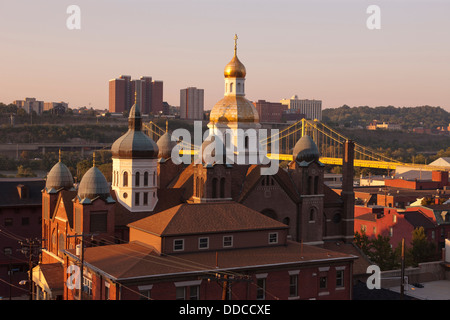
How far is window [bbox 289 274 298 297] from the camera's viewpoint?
40.9 metres

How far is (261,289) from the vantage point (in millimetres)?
39844

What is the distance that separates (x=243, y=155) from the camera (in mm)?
57969

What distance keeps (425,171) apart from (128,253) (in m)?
105

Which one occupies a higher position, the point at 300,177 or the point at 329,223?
the point at 300,177

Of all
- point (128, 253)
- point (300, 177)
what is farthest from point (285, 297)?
point (300, 177)

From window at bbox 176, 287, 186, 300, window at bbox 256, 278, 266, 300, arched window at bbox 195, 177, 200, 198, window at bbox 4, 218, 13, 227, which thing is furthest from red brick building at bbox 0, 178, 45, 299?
window at bbox 256, 278, 266, 300

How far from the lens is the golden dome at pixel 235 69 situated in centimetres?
6012

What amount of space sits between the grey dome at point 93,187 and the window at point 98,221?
1194 mm

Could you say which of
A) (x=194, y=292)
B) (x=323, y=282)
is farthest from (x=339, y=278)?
(x=194, y=292)

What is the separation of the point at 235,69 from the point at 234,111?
166 inches

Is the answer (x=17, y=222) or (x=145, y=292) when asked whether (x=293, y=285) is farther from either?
(x=17, y=222)

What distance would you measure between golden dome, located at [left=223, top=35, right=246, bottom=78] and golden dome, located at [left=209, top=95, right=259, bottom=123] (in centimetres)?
205

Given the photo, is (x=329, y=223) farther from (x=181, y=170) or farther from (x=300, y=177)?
(x=181, y=170)

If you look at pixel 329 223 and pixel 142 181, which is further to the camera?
pixel 329 223
